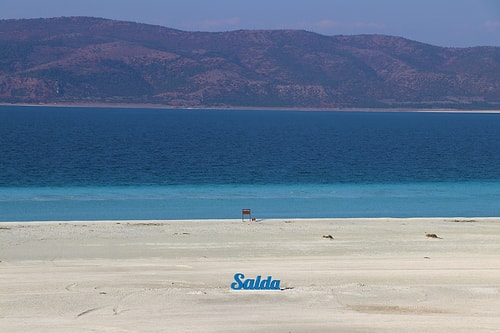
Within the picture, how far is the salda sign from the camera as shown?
17.7 metres

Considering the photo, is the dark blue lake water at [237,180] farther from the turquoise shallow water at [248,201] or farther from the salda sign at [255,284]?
the salda sign at [255,284]

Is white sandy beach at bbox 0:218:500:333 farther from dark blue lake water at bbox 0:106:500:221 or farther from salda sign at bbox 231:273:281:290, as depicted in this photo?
dark blue lake water at bbox 0:106:500:221

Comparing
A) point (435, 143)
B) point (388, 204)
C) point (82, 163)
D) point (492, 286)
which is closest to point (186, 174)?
point (82, 163)

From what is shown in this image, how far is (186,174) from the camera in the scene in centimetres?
5169

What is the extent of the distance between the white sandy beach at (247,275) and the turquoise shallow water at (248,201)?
5087 mm

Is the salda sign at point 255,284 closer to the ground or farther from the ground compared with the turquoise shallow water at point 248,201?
farther from the ground

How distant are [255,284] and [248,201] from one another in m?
21.1

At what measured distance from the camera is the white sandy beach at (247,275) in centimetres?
1519

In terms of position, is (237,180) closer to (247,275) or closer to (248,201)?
(248,201)

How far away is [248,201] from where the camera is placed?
39000 mm

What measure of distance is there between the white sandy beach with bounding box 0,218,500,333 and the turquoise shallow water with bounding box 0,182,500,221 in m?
5.09

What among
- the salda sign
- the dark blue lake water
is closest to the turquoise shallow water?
the dark blue lake water

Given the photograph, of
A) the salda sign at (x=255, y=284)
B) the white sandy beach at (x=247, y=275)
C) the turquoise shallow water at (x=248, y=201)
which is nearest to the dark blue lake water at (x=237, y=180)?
the turquoise shallow water at (x=248, y=201)

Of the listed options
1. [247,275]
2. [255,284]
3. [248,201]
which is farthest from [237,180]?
[255,284]
